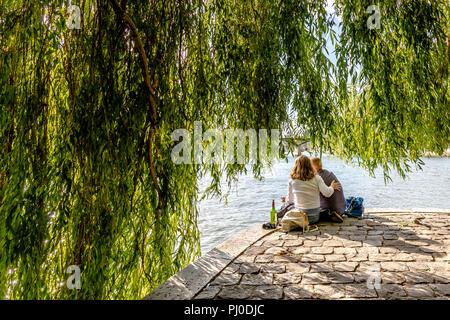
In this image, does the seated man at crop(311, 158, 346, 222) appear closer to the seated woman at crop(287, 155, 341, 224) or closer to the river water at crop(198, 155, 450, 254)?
the seated woman at crop(287, 155, 341, 224)

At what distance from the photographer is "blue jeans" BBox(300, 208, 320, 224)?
251 inches

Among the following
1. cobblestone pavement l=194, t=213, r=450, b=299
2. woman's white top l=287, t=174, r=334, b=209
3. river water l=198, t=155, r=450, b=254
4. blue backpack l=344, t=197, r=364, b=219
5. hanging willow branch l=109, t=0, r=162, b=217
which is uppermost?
hanging willow branch l=109, t=0, r=162, b=217

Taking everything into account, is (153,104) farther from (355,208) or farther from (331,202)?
(355,208)

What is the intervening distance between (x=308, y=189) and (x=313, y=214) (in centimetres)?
55

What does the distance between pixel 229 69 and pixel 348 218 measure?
5000 mm

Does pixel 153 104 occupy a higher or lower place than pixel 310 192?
higher

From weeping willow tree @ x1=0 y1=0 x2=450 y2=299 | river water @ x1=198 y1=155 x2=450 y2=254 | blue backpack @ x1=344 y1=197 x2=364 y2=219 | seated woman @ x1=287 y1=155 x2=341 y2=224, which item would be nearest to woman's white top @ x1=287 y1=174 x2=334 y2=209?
seated woman @ x1=287 y1=155 x2=341 y2=224

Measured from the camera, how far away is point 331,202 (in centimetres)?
687

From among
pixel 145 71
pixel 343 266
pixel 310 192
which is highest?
pixel 145 71

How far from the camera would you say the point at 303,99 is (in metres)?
3.73

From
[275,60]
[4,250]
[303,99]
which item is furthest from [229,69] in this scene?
[4,250]

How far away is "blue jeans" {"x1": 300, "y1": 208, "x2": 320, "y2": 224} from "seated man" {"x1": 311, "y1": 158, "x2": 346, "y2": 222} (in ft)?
1.14

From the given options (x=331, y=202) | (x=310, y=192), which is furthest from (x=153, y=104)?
(x=331, y=202)

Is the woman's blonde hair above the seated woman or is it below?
above
